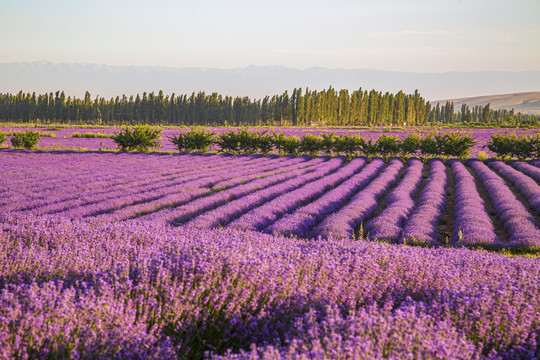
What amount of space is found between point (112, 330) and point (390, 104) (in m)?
82.1

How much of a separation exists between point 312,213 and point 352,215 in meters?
0.94

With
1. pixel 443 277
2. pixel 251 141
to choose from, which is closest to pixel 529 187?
pixel 443 277

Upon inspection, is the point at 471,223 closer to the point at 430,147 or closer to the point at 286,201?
the point at 286,201

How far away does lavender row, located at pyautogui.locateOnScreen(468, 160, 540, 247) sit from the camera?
757 cm

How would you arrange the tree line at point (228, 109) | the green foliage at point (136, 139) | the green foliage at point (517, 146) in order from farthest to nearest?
the tree line at point (228, 109) → the green foliage at point (136, 139) → the green foliage at point (517, 146)

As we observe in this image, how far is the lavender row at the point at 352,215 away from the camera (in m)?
7.83

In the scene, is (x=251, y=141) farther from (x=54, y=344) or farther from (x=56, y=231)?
(x=54, y=344)

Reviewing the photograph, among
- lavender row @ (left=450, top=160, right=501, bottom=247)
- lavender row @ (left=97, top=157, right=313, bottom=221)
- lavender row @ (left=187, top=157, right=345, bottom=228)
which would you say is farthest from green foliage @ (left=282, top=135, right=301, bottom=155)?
lavender row @ (left=450, top=160, right=501, bottom=247)

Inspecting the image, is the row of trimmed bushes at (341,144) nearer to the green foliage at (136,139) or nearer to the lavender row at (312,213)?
the green foliage at (136,139)

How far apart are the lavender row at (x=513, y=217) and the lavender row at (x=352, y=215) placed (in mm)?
3041

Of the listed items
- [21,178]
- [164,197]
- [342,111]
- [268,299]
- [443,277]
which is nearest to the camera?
[268,299]

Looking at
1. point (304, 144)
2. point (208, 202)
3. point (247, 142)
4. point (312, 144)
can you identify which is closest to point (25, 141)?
point (247, 142)

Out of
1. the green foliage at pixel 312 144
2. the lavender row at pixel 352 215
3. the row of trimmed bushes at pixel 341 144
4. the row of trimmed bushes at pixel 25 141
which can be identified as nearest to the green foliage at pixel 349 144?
the row of trimmed bushes at pixel 341 144

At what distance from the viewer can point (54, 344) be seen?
2.32m
